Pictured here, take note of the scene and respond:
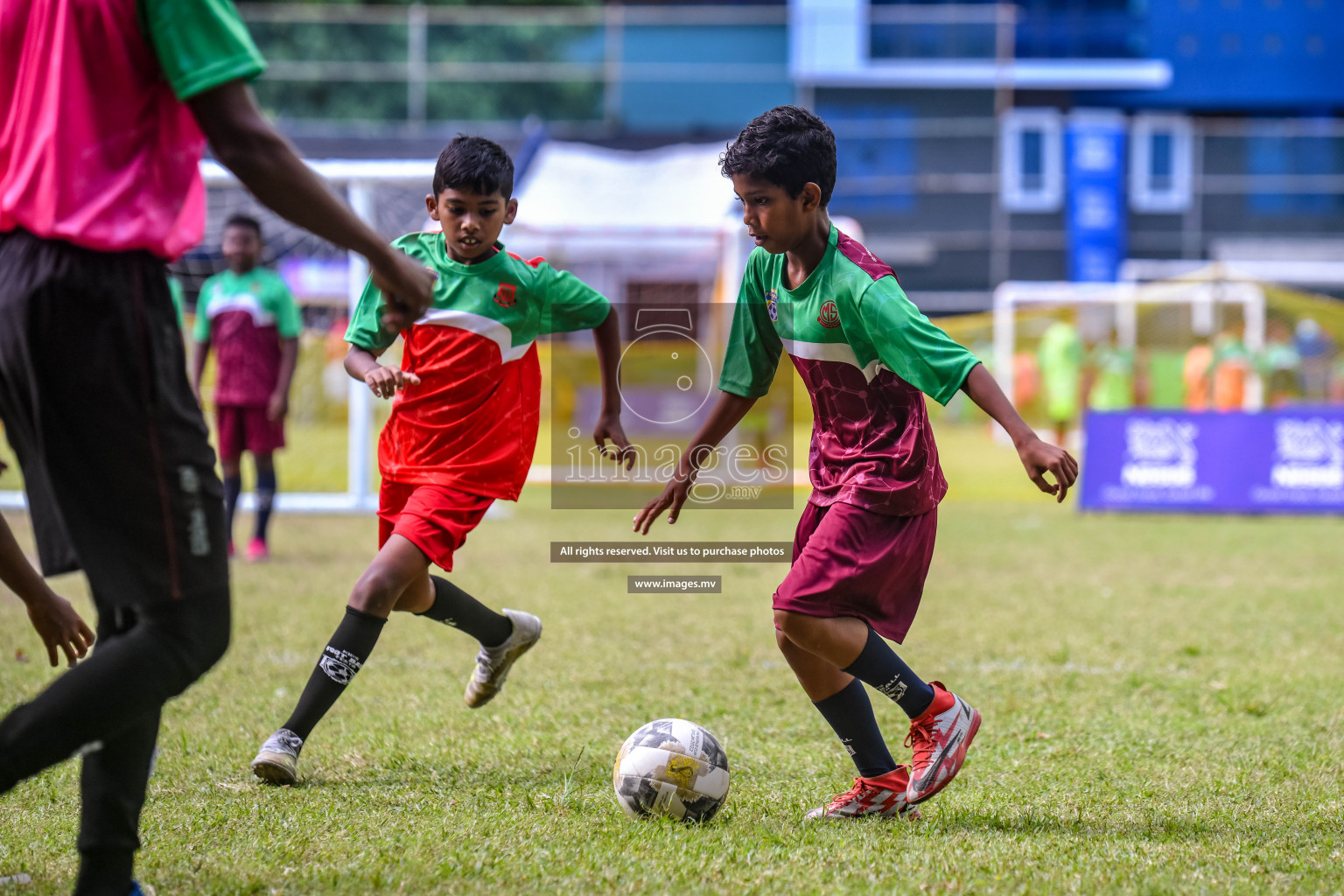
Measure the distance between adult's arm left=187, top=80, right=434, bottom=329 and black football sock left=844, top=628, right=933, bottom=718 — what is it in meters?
1.55

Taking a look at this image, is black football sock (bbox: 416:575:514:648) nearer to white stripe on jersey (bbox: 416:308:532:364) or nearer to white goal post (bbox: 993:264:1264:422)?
white stripe on jersey (bbox: 416:308:532:364)

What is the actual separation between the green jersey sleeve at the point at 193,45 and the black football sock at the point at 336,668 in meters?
1.78

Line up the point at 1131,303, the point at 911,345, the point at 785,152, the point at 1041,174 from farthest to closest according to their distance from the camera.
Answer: the point at 1041,174 < the point at 1131,303 < the point at 785,152 < the point at 911,345

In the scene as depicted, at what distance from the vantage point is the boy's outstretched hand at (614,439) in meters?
3.79

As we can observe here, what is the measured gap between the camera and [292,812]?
317 cm

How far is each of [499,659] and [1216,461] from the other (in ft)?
31.8

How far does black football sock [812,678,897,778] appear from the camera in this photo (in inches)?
130

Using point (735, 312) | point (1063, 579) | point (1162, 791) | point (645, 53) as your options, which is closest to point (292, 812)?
point (735, 312)

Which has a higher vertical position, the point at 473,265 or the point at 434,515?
the point at 473,265

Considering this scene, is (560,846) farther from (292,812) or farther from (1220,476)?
(1220,476)

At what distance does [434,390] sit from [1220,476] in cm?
1005

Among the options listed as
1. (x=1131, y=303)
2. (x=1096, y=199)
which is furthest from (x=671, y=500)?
(x=1096, y=199)

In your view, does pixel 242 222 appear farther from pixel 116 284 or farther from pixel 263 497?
pixel 116 284

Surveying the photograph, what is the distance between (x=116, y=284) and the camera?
7.00ft
